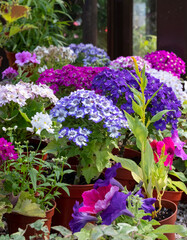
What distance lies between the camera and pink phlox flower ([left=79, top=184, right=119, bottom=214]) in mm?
1306

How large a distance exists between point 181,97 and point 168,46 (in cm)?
163

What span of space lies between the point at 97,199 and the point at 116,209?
0.47 ft

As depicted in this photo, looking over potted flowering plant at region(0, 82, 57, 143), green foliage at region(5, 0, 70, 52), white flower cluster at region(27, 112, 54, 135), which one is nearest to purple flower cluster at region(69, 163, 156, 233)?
white flower cluster at region(27, 112, 54, 135)

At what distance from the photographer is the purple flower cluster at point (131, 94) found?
88.3 inches

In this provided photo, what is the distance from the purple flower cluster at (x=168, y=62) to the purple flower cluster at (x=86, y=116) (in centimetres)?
195

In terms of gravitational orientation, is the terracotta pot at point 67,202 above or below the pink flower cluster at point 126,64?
below

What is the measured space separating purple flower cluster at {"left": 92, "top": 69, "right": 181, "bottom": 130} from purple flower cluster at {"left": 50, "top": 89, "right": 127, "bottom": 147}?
0.21m

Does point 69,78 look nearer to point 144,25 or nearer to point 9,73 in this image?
point 9,73

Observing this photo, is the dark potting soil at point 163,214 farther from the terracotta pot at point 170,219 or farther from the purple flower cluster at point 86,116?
the purple flower cluster at point 86,116

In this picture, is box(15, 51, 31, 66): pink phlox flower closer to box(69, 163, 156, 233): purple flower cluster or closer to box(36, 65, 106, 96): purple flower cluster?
box(36, 65, 106, 96): purple flower cluster

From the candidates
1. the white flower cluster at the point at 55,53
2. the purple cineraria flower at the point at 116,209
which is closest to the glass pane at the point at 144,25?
the white flower cluster at the point at 55,53

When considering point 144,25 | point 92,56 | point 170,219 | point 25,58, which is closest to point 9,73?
point 25,58

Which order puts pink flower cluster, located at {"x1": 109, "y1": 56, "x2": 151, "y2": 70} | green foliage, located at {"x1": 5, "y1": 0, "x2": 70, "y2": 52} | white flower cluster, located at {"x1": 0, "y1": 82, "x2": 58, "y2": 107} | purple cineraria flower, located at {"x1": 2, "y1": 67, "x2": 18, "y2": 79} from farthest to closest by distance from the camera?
green foliage, located at {"x1": 5, "y1": 0, "x2": 70, "y2": 52} < pink flower cluster, located at {"x1": 109, "y1": 56, "x2": 151, "y2": 70} < purple cineraria flower, located at {"x1": 2, "y1": 67, "x2": 18, "y2": 79} < white flower cluster, located at {"x1": 0, "y1": 82, "x2": 58, "y2": 107}

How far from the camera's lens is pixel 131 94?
7.52 feet
